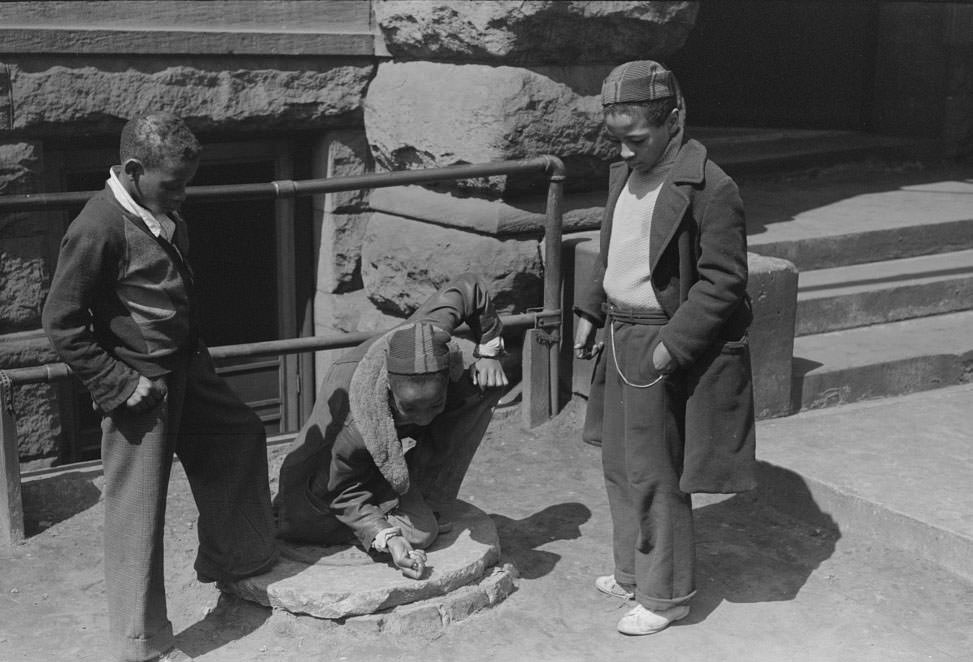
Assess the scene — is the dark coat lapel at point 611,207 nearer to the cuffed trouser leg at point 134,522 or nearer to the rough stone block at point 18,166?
the cuffed trouser leg at point 134,522

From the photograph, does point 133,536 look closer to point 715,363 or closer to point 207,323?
point 715,363

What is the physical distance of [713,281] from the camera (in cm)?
387

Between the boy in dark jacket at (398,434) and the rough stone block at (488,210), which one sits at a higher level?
the rough stone block at (488,210)

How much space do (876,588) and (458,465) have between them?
1.45 meters

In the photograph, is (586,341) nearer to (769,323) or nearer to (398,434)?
(398,434)

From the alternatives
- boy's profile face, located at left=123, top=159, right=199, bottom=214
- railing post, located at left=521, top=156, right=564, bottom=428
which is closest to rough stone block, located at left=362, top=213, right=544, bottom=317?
railing post, located at left=521, top=156, right=564, bottom=428

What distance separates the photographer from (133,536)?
12.5 ft

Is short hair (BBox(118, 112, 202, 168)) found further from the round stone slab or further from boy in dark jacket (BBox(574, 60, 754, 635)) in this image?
Result: the round stone slab

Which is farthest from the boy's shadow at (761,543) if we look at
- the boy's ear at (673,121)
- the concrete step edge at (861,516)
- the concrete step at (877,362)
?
the boy's ear at (673,121)

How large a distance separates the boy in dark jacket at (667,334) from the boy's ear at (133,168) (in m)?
1.34

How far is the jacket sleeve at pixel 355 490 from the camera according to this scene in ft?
13.6

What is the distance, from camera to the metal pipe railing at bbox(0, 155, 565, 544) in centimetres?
466

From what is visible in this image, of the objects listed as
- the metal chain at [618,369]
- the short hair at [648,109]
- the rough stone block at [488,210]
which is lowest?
the metal chain at [618,369]

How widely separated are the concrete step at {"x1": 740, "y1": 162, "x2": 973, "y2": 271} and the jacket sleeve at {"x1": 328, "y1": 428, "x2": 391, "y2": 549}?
2.93m
